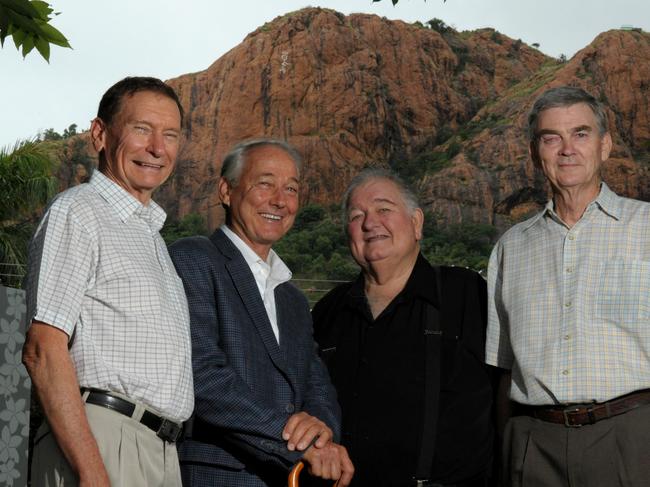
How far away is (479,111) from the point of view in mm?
67625

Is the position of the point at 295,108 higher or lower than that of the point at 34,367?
higher

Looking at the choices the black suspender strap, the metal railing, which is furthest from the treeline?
the black suspender strap

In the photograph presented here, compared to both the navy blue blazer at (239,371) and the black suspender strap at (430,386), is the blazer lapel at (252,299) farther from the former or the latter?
the black suspender strap at (430,386)

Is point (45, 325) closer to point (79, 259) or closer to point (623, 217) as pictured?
point (79, 259)

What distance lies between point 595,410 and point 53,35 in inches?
80.3

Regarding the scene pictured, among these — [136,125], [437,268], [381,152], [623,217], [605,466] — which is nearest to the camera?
[136,125]

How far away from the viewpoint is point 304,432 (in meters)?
2.68

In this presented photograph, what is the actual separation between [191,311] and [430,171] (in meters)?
57.3

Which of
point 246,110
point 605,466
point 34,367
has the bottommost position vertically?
point 605,466

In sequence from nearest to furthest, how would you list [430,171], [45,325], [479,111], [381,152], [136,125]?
[45,325]
[136,125]
[430,171]
[381,152]
[479,111]

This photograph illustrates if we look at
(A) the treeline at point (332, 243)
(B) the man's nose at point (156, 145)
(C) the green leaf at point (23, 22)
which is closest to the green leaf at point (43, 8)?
(C) the green leaf at point (23, 22)

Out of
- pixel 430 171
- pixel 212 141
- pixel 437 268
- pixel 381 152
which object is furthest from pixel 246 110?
pixel 437 268

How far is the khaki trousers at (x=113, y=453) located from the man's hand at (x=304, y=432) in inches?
16.3

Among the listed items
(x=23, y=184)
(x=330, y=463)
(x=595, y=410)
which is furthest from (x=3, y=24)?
(x=23, y=184)
